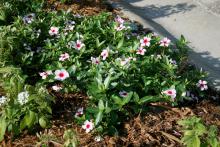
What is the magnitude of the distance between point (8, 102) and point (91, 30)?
1.39 m

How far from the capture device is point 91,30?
4.40 m

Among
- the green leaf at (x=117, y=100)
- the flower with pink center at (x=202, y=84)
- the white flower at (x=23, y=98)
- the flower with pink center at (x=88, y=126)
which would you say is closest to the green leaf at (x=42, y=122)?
the white flower at (x=23, y=98)

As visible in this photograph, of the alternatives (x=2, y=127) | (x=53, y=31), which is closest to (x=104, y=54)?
(x=53, y=31)

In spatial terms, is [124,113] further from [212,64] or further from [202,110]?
[212,64]

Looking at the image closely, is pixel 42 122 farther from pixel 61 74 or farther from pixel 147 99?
pixel 147 99

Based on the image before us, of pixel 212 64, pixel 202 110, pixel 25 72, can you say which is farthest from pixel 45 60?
pixel 212 64

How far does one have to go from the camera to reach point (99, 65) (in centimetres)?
375

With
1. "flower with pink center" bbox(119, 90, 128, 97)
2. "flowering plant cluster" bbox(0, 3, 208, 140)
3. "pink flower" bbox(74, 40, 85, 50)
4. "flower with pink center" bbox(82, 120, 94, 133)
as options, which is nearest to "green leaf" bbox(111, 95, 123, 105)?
"flowering plant cluster" bbox(0, 3, 208, 140)

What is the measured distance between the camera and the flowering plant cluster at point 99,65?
3.41 meters

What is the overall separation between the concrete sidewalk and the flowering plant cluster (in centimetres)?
41

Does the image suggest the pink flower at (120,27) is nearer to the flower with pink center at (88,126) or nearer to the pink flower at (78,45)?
the pink flower at (78,45)

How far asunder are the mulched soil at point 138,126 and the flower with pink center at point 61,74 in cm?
19

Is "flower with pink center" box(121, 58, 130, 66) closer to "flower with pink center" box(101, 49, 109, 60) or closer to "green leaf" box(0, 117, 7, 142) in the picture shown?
"flower with pink center" box(101, 49, 109, 60)

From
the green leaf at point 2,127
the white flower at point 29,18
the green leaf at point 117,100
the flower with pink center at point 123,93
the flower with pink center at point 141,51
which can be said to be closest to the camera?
the green leaf at point 2,127
